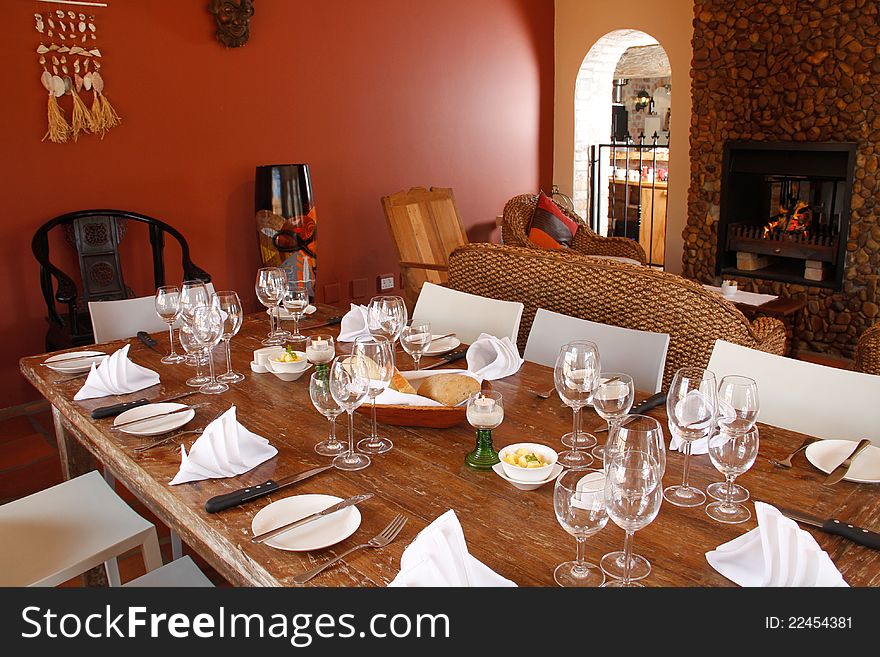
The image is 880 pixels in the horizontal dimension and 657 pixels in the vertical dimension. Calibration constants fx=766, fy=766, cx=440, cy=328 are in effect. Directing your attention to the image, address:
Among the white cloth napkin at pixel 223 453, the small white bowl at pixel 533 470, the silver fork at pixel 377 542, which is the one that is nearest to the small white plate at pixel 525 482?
the small white bowl at pixel 533 470

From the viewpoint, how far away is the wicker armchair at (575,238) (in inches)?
199

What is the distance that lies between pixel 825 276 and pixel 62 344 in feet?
14.2

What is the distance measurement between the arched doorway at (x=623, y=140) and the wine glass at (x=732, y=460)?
4.94 meters

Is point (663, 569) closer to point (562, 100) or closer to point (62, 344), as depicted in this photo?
point (62, 344)

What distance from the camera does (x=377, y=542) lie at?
1.19 m

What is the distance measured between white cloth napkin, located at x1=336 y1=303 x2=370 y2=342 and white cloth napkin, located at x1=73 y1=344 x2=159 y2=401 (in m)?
0.58

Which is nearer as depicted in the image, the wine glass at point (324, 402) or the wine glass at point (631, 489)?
the wine glass at point (631, 489)

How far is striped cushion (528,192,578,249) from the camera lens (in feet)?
17.0

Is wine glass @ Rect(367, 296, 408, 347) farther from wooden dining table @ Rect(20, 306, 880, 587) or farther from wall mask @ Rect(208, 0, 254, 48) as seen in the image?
wall mask @ Rect(208, 0, 254, 48)

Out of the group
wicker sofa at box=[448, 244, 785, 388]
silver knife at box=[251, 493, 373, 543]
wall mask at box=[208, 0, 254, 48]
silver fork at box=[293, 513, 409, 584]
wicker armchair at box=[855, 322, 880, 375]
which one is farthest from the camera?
wall mask at box=[208, 0, 254, 48]

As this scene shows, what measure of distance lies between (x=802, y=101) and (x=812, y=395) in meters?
3.54

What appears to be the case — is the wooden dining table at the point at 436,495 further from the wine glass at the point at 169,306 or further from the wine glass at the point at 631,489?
the wine glass at the point at 169,306

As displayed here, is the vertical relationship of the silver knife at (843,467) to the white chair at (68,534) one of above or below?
above

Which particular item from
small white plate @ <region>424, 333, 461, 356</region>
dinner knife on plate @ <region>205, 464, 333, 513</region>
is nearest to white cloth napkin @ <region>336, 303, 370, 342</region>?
small white plate @ <region>424, 333, 461, 356</region>
